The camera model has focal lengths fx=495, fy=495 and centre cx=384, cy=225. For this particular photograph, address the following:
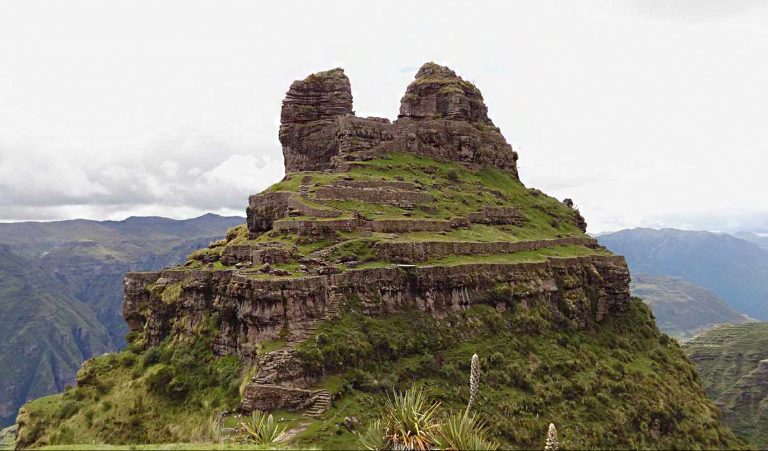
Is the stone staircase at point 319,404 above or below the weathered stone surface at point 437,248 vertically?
below

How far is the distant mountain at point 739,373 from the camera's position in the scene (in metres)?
97.4

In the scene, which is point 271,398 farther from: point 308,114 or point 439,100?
point 439,100

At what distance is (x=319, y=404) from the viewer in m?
32.6

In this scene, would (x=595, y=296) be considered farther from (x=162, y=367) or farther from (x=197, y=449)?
(x=197, y=449)

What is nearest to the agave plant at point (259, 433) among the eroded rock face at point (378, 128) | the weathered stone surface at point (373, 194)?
the weathered stone surface at point (373, 194)

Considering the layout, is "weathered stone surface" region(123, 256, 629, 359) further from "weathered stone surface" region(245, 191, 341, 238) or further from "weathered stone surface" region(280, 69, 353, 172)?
"weathered stone surface" region(280, 69, 353, 172)

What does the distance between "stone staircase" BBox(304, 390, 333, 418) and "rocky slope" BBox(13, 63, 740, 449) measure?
0.09 metres

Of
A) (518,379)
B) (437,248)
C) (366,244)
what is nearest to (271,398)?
(366,244)

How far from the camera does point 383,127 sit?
77.6 m

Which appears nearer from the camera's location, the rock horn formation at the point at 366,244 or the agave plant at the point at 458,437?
the agave plant at the point at 458,437

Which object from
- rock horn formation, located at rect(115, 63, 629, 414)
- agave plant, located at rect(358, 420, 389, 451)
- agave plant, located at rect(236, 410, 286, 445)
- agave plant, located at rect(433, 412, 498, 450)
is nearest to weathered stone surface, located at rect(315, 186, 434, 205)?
rock horn formation, located at rect(115, 63, 629, 414)

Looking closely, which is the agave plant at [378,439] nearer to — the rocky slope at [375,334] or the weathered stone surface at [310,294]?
the rocky slope at [375,334]

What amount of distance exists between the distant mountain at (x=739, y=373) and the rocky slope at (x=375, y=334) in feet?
149

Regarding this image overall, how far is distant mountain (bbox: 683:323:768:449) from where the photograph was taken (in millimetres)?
97375
